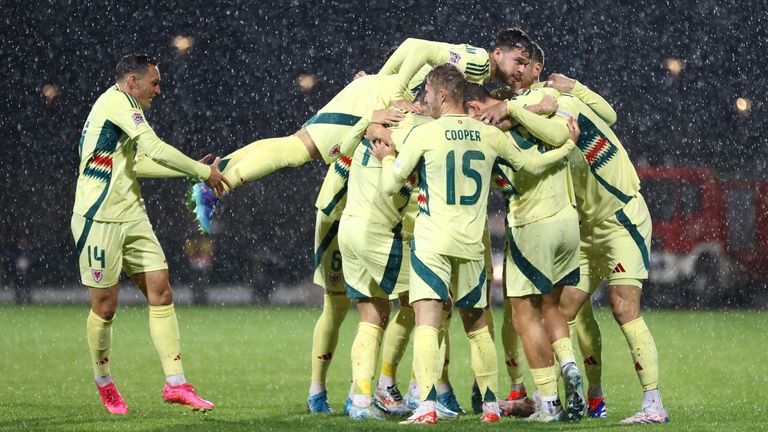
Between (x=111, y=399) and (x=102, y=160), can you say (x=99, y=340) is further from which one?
(x=102, y=160)

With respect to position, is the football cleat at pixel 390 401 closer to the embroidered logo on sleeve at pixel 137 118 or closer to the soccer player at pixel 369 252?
the soccer player at pixel 369 252

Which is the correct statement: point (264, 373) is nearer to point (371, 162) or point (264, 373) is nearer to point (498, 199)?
point (371, 162)

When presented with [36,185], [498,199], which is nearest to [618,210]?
[498,199]

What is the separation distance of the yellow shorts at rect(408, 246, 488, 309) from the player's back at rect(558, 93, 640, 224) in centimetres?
106

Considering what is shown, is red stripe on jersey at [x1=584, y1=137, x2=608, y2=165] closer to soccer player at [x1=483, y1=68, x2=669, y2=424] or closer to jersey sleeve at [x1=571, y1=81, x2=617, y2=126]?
soccer player at [x1=483, y1=68, x2=669, y2=424]

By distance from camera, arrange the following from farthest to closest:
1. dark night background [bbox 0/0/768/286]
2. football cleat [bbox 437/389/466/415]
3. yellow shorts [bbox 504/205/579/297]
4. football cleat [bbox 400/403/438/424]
Answer: 1. dark night background [bbox 0/0/768/286]
2. football cleat [bbox 437/389/466/415]
3. yellow shorts [bbox 504/205/579/297]
4. football cleat [bbox 400/403/438/424]

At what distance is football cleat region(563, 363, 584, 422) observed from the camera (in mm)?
7586

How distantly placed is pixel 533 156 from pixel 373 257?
1.20m

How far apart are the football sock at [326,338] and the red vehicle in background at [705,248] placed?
15030 millimetres

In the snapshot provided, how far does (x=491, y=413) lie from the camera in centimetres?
768

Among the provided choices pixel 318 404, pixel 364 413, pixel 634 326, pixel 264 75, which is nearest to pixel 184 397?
pixel 318 404

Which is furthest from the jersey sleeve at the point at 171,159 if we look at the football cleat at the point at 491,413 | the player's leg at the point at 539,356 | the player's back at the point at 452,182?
the football cleat at the point at 491,413

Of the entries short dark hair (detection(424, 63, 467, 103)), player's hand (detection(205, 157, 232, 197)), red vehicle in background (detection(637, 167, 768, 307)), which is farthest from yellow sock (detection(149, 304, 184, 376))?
red vehicle in background (detection(637, 167, 768, 307))

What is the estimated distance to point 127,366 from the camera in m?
12.3
